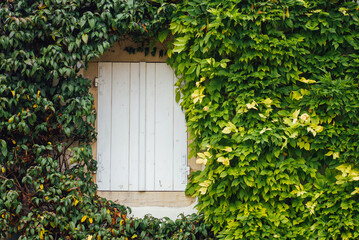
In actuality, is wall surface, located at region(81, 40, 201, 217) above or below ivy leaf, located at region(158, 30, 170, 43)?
below

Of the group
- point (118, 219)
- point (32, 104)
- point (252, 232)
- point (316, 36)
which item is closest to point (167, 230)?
point (118, 219)

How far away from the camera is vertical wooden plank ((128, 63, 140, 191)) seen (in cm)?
421

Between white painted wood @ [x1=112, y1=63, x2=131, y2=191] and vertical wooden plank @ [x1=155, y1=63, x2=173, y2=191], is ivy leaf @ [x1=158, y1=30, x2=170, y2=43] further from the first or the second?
white painted wood @ [x1=112, y1=63, x2=131, y2=191]

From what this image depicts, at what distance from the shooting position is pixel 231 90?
3830mm

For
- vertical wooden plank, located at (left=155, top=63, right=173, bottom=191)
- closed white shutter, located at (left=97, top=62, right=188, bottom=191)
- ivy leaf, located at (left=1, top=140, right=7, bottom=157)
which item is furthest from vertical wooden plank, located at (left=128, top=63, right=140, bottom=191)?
ivy leaf, located at (left=1, top=140, right=7, bottom=157)

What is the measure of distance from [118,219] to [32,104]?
1507mm

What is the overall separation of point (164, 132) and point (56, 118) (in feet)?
3.94

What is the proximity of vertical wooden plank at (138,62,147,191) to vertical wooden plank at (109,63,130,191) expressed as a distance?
15 centimetres

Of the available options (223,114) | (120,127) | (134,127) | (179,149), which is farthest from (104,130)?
(223,114)

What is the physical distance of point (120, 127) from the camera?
4.23m

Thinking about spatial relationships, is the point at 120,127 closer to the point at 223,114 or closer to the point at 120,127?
the point at 120,127

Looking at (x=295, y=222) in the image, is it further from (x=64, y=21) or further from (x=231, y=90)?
(x=64, y=21)

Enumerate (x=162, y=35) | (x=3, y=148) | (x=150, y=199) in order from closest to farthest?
(x=3, y=148) < (x=162, y=35) < (x=150, y=199)

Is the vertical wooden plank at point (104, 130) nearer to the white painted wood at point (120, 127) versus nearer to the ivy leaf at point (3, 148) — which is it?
the white painted wood at point (120, 127)
